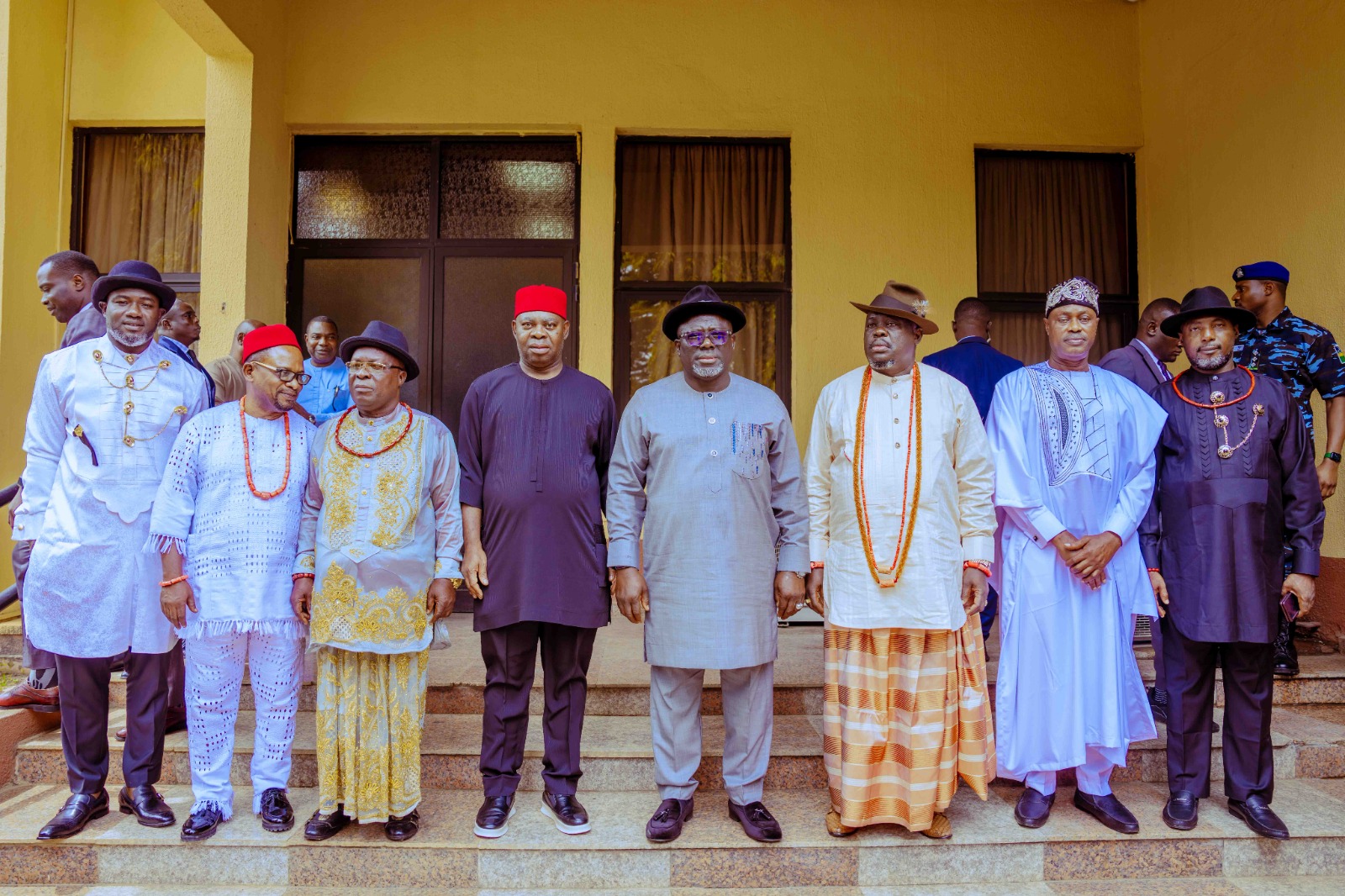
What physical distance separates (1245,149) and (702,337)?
4553 mm

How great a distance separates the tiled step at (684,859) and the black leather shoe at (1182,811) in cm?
4

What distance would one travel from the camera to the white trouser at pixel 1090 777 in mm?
3721

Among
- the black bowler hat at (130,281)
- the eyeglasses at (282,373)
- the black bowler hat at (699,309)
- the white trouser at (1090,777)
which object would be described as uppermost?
the black bowler hat at (130,281)

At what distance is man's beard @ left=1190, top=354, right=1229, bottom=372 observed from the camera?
381 centimetres

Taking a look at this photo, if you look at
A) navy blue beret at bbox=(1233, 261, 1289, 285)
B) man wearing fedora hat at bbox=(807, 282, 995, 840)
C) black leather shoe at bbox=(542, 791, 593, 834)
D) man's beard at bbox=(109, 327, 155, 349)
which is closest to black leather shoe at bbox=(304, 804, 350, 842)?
black leather shoe at bbox=(542, 791, 593, 834)

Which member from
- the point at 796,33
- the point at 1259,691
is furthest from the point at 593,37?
the point at 1259,691

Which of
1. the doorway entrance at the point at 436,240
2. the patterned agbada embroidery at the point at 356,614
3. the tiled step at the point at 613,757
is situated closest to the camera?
the patterned agbada embroidery at the point at 356,614

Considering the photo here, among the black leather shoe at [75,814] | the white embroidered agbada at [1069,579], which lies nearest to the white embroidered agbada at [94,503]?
the black leather shoe at [75,814]

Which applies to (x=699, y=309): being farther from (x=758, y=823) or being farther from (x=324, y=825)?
(x=324, y=825)

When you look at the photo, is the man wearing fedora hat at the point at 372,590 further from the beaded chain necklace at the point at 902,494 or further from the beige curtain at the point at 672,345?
the beige curtain at the point at 672,345

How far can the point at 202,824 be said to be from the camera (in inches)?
137

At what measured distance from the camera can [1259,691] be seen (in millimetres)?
3699

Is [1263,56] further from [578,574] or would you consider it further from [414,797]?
[414,797]

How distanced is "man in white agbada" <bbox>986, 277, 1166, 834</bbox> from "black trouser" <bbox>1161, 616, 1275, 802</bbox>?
14 centimetres
